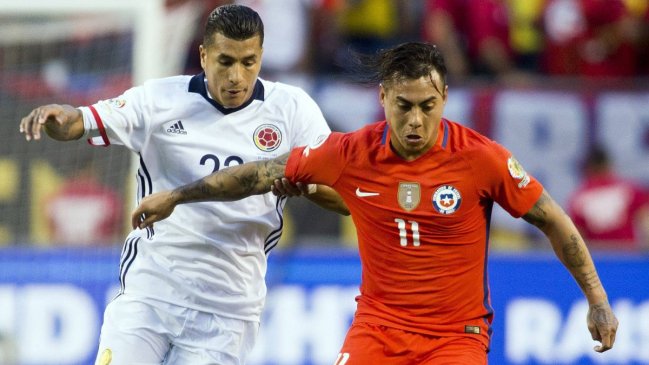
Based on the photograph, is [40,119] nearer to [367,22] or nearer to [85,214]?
[85,214]

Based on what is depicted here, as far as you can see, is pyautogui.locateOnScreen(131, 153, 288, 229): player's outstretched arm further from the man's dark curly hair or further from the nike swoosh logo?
the man's dark curly hair

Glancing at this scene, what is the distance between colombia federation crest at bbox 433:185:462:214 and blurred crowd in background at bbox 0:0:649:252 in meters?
2.70

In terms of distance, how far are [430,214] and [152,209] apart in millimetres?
1239

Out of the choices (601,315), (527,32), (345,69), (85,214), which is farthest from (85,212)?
(601,315)

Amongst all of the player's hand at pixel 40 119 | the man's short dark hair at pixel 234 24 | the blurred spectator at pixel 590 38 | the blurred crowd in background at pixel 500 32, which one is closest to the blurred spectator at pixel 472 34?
the blurred crowd in background at pixel 500 32

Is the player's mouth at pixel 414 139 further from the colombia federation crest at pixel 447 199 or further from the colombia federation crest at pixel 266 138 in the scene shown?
the colombia federation crest at pixel 266 138

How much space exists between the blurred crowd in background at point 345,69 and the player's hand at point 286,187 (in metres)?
2.44

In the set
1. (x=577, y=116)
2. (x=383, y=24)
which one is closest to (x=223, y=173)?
(x=577, y=116)

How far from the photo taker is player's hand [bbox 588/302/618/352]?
5.50m

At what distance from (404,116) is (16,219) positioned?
4.99 meters

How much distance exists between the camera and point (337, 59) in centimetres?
1154

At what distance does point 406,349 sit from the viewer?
5543mm

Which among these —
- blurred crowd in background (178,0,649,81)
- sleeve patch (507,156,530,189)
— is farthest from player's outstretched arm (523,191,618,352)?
blurred crowd in background (178,0,649,81)

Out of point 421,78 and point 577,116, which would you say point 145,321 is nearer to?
point 421,78
